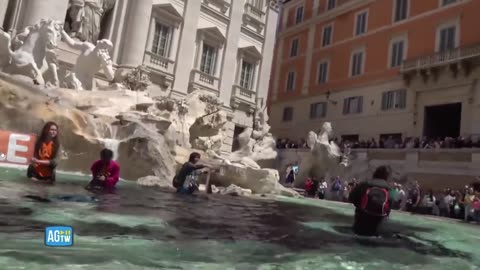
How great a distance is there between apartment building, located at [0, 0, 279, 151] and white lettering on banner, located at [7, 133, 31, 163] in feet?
26.6

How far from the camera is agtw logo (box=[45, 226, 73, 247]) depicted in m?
3.30

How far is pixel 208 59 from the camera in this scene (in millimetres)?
25031

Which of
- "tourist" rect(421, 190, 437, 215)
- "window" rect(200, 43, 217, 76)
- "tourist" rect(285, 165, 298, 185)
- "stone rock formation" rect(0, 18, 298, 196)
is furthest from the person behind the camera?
"tourist" rect(285, 165, 298, 185)

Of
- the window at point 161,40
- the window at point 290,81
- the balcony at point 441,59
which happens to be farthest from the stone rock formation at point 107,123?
the window at point 290,81

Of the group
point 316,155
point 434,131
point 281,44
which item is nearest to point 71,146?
point 316,155

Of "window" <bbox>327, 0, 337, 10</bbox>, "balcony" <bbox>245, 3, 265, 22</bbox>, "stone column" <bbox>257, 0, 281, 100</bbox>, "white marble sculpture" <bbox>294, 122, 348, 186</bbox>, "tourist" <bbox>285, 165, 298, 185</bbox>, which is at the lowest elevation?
"tourist" <bbox>285, 165, 298, 185</bbox>

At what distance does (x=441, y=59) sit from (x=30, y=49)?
74.3 feet

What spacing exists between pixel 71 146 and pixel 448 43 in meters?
24.2

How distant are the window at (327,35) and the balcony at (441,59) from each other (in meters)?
9.33

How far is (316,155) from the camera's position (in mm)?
25188

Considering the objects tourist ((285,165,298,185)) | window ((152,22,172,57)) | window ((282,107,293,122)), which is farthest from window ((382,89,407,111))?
window ((152,22,172,57))

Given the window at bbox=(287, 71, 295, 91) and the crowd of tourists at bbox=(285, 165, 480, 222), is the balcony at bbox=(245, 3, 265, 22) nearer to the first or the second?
the window at bbox=(287, 71, 295, 91)

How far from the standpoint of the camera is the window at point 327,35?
3628cm

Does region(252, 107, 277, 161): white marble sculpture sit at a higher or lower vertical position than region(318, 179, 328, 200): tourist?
higher
